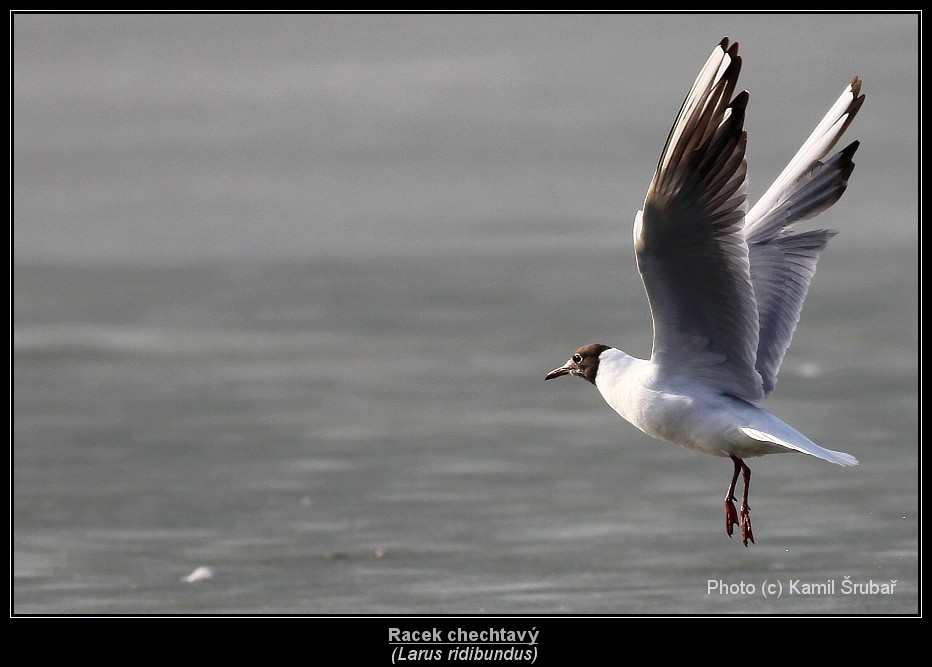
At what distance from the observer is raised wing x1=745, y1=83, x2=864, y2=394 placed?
7156 millimetres

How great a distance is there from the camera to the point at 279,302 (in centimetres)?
1619

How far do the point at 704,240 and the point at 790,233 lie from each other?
4.39 feet

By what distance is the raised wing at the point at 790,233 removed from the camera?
7.16 metres

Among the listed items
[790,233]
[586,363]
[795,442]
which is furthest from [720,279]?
[790,233]

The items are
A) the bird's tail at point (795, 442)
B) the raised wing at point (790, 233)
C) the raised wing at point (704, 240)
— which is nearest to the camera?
the raised wing at point (704, 240)

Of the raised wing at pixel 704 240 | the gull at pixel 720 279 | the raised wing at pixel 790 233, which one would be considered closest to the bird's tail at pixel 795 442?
the gull at pixel 720 279

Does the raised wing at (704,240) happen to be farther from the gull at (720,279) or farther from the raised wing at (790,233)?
the raised wing at (790,233)

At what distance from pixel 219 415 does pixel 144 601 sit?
3.56 m

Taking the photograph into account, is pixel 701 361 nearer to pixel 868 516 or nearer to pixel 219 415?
pixel 868 516

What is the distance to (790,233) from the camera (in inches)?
291

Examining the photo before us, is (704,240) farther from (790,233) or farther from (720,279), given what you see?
(790,233)

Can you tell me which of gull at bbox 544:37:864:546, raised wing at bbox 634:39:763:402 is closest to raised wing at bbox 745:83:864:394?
gull at bbox 544:37:864:546

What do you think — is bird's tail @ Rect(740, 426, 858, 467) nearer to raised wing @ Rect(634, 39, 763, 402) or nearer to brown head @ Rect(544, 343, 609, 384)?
raised wing @ Rect(634, 39, 763, 402)
